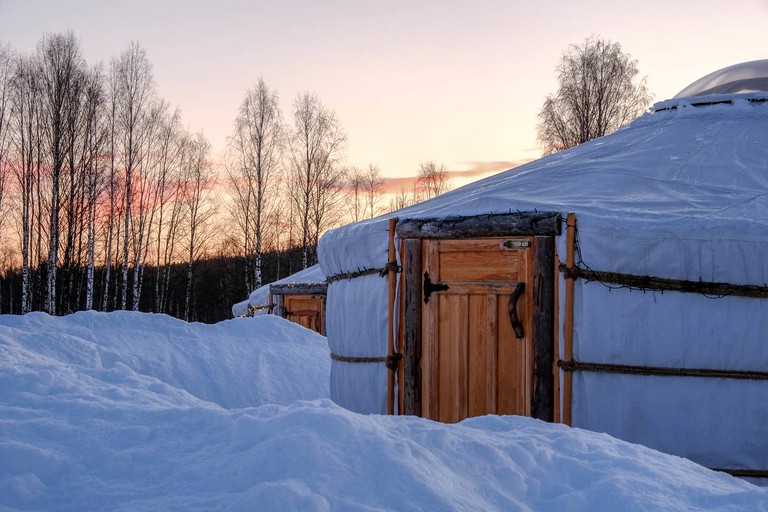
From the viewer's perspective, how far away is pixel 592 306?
15.2 feet

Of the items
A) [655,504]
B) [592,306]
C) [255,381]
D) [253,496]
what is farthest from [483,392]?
[255,381]

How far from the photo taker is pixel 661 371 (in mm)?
4527

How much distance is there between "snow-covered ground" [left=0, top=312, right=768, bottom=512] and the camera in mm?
2490

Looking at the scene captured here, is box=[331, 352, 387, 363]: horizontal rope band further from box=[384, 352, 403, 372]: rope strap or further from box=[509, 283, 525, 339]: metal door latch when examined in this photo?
box=[509, 283, 525, 339]: metal door latch

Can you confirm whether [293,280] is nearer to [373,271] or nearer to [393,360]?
[373,271]

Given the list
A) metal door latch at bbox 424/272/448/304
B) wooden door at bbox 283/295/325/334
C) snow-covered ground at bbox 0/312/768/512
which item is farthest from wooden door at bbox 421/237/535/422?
wooden door at bbox 283/295/325/334

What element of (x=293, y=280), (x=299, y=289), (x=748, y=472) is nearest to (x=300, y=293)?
(x=299, y=289)

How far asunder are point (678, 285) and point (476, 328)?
126 cm

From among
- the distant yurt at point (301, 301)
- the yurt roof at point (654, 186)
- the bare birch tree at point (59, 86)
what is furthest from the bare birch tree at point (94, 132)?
the yurt roof at point (654, 186)

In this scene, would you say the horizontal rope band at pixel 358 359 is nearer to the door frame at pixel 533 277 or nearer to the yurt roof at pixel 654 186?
the door frame at pixel 533 277

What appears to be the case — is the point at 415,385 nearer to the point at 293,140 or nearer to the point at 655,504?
the point at 655,504

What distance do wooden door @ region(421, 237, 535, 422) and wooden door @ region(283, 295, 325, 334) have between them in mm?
7966

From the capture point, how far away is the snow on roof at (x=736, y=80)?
6801 mm

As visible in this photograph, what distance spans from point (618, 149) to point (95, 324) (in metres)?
5.36
